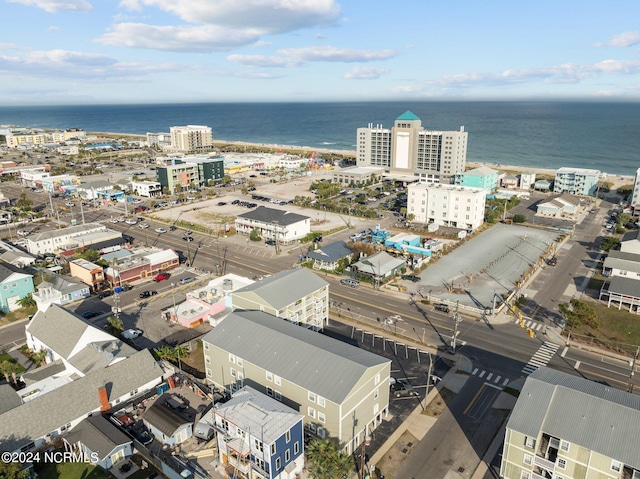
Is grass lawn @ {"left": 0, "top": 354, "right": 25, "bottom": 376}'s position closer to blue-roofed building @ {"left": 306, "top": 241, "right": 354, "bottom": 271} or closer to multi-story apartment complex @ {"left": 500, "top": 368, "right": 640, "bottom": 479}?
blue-roofed building @ {"left": 306, "top": 241, "right": 354, "bottom": 271}

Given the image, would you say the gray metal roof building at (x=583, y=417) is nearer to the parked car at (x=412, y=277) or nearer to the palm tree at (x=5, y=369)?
the parked car at (x=412, y=277)

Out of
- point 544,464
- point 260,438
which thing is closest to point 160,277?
point 260,438

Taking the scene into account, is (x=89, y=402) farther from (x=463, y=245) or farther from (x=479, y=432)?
(x=463, y=245)

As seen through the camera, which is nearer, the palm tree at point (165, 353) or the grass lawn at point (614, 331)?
the palm tree at point (165, 353)

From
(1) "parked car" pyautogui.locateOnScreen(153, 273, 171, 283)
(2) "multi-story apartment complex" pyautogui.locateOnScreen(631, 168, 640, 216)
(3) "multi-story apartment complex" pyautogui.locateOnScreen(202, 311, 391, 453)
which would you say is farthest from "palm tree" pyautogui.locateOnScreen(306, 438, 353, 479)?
(2) "multi-story apartment complex" pyautogui.locateOnScreen(631, 168, 640, 216)

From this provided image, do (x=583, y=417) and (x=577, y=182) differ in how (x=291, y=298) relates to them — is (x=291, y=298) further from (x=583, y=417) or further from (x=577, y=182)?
(x=577, y=182)

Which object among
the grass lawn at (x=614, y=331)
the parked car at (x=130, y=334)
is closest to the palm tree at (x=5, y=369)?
the parked car at (x=130, y=334)
